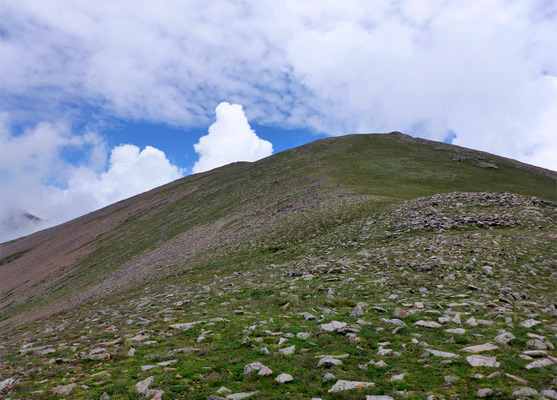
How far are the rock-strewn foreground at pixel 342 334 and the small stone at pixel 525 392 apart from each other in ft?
0.08

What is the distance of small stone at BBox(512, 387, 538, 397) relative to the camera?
21.3ft

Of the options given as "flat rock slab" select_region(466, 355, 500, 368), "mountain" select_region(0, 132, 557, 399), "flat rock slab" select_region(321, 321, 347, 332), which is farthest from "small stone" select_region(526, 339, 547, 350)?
"flat rock slab" select_region(321, 321, 347, 332)

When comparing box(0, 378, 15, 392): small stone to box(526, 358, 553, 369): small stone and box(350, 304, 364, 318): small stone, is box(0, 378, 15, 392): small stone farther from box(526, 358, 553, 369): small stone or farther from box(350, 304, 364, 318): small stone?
box(526, 358, 553, 369): small stone

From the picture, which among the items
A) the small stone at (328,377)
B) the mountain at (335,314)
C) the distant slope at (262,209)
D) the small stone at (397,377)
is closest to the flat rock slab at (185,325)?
the mountain at (335,314)

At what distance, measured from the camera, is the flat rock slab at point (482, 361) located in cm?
781

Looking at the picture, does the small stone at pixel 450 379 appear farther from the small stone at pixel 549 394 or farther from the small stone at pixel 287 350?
the small stone at pixel 287 350

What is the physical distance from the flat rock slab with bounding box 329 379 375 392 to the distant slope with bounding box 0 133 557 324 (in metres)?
21.5

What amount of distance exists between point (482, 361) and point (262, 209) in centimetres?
4021

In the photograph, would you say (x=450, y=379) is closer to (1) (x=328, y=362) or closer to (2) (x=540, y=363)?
(2) (x=540, y=363)

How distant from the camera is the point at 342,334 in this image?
34.6 feet

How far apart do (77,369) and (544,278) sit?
19849mm

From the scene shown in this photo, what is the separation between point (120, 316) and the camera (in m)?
16.9

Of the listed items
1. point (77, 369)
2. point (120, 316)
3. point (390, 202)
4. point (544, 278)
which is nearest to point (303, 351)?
point (77, 369)

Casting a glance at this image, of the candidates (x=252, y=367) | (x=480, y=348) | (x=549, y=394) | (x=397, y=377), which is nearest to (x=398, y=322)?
(x=480, y=348)
